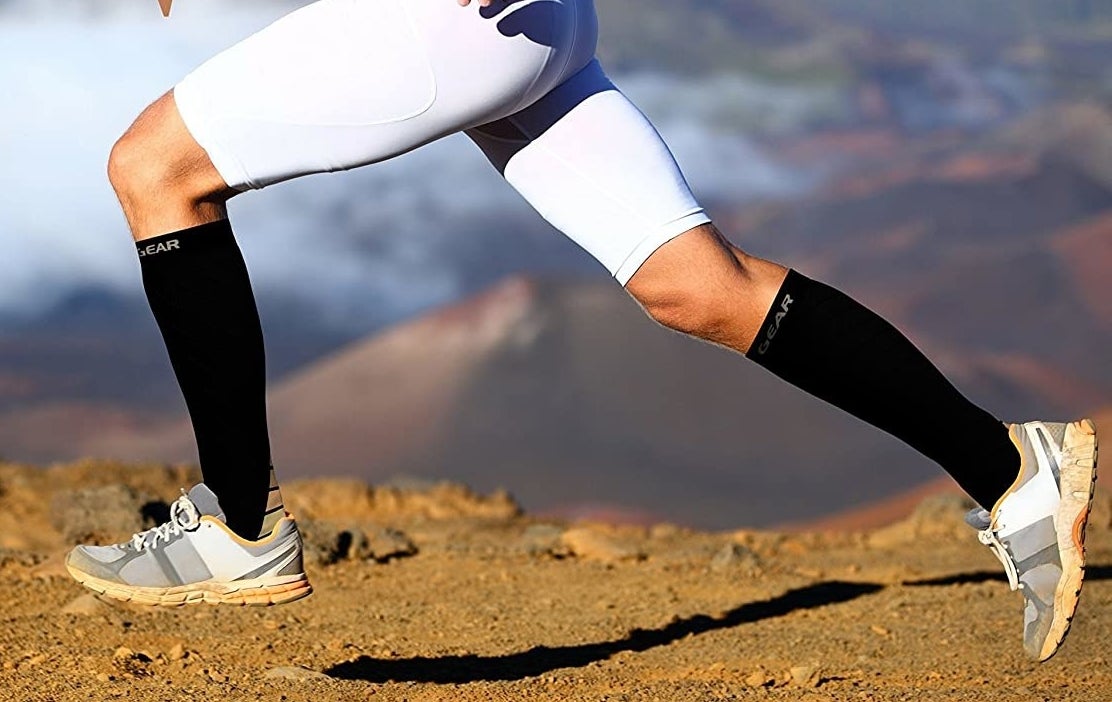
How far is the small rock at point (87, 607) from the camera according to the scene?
445 centimetres

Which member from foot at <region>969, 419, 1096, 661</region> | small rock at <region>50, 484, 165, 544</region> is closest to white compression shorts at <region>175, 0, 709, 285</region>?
foot at <region>969, 419, 1096, 661</region>

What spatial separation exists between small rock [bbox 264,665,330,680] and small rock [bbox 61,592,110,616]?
1.14 m

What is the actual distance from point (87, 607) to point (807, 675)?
6.86ft

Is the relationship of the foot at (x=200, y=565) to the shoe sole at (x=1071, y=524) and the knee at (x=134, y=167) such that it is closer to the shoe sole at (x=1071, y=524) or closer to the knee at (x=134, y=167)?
the knee at (x=134, y=167)

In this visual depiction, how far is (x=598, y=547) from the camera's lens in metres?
5.89

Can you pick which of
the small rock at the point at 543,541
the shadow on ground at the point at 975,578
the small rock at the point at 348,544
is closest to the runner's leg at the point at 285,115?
the small rock at the point at 348,544

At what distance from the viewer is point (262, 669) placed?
11.9 feet

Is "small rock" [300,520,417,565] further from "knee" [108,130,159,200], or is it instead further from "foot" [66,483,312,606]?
"knee" [108,130,159,200]

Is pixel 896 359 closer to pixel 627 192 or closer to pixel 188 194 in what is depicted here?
pixel 627 192

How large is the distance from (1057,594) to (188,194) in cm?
180

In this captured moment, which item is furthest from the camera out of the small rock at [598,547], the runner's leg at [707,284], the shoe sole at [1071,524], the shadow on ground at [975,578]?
the small rock at [598,547]

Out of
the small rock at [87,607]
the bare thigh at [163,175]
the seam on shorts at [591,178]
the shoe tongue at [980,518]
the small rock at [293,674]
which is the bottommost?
the small rock at [87,607]

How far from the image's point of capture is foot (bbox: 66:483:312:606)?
121 inches

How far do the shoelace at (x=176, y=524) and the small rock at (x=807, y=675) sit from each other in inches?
54.4
